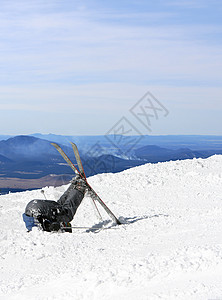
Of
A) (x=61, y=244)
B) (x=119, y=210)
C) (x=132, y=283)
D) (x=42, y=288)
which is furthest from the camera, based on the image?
(x=119, y=210)

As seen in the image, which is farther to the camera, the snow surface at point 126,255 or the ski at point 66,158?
the ski at point 66,158

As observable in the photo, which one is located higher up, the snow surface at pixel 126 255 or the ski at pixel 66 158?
the ski at pixel 66 158

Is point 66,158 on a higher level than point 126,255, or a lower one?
higher

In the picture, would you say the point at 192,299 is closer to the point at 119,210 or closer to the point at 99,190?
the point at 119,210

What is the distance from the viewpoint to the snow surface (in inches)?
232

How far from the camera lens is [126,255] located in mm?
7934

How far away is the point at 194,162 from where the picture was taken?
2067 centimetres

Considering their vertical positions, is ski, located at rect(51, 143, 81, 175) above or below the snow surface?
above

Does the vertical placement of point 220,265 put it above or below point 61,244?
above

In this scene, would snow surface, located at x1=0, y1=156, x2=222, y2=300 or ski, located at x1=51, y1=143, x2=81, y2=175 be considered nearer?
snow surface, located at x1=0, y1=156, x2=222, y2=300

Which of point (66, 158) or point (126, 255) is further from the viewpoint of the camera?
point (66, 158)

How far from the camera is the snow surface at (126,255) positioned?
5.88 m

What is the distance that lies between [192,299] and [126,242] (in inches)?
156

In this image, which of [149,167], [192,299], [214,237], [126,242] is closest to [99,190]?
[149,167]
